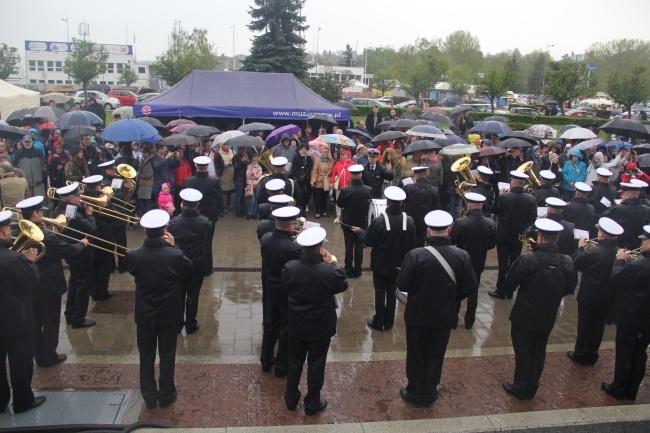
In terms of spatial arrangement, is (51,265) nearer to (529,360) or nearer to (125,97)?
(529,360)

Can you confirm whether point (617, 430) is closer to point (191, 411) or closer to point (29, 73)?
point (191, 411)

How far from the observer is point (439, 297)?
531cm

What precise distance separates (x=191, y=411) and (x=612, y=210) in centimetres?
672

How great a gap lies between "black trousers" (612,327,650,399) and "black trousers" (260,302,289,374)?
11.7 ft

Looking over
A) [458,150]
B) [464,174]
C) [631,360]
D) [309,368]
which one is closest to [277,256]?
[309,368]

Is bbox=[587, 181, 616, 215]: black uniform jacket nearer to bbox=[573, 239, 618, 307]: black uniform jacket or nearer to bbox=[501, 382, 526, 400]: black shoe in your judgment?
bbox=[573, 239, 618, 307]: black uniform jacket

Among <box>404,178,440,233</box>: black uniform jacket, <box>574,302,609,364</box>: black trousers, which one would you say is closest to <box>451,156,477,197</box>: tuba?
<box>404,178,440,233</box>: black uniform jacket

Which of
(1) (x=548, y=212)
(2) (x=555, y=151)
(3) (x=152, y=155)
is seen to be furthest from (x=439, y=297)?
(2) (x=555, y=151)

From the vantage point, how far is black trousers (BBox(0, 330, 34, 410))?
200 inches

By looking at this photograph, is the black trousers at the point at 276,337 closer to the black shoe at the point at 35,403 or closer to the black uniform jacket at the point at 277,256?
the black uniform jacket at the point at 277,256

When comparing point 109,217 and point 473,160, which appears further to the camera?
point 473,160

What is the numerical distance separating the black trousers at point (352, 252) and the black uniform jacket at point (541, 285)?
3756mm

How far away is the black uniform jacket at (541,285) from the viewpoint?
18.1 ft

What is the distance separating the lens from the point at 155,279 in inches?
203
